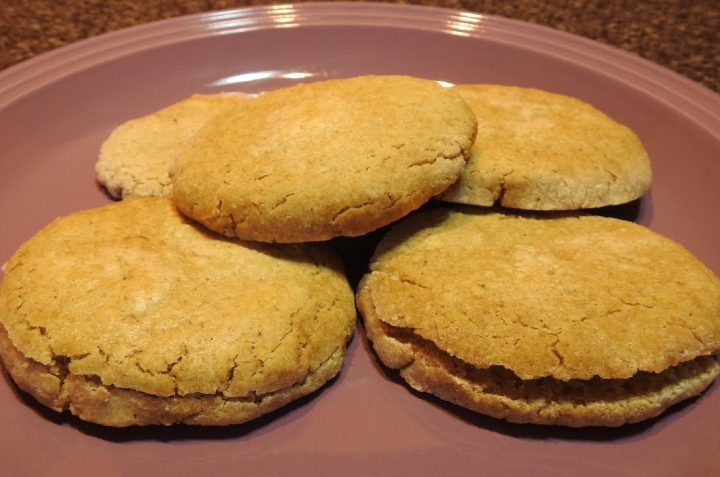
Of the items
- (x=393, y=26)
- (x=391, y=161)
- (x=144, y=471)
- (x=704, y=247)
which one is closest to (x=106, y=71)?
(x=393, y=26)

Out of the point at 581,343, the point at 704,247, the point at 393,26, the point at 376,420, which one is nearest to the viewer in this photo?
the point at 581,343

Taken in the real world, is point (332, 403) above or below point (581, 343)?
below

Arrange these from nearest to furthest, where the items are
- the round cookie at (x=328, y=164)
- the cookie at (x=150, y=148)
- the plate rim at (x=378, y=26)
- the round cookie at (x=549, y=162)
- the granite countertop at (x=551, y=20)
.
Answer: the round cookie at (x=328, y=164)
the round cookie at (x=549, y=162)
the cookie at (x=150, y=148)
the plate rim at (x=378, y=26)
the granite countertop at (x=551, y=20)

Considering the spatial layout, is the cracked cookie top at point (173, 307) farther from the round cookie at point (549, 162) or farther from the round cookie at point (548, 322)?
the round cookie at point (549, 162)

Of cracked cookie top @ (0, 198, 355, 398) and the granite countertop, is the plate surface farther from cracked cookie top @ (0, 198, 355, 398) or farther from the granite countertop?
the granite countertop

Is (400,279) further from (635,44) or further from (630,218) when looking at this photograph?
(635,44)

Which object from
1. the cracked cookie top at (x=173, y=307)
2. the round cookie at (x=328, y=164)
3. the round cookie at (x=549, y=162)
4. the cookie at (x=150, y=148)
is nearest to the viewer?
the cracked cookie top at (x=173, y=307)

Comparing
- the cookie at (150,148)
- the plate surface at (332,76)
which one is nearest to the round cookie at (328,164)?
the cookie at (150,148)
